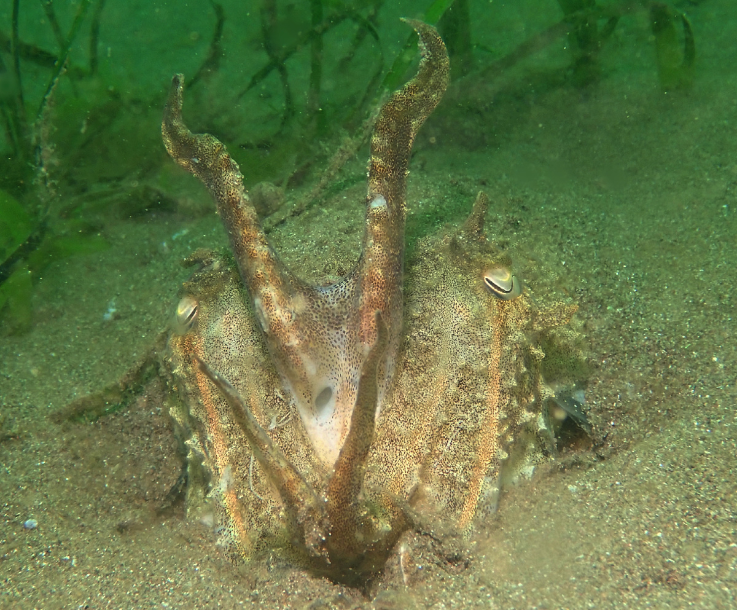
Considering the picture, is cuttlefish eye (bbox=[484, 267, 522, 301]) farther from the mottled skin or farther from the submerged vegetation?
the submerged vegetation

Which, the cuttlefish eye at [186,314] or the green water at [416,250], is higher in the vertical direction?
the cuttlefish eye at [186,314]

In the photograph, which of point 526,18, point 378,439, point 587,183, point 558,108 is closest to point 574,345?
point 378,439

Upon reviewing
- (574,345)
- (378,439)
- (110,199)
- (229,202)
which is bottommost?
(110,199)

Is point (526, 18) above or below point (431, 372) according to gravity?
below

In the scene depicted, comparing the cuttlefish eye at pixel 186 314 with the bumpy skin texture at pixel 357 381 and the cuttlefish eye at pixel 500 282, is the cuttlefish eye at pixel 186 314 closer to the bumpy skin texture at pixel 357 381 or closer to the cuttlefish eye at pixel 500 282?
the bumpy skin texture at pixel 357 381

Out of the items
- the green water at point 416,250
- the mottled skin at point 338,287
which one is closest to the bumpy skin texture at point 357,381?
the mottled skin at point 338,287

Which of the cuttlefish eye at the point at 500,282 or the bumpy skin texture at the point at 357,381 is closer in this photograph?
the bumpy skin texture at the point at 357,381

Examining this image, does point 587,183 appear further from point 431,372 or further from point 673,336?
point 431,372

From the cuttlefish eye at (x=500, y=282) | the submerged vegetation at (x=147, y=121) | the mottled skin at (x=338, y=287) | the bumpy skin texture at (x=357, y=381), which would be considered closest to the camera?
the bumpy skin texture at (x=357, y=381)

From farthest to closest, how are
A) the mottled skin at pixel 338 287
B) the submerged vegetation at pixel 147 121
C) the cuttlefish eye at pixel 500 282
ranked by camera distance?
the submerged vegetation at pixel 147 121 → the cuttlefish eye at pixel 500 282 → the mottled skin at pixel 338 287
